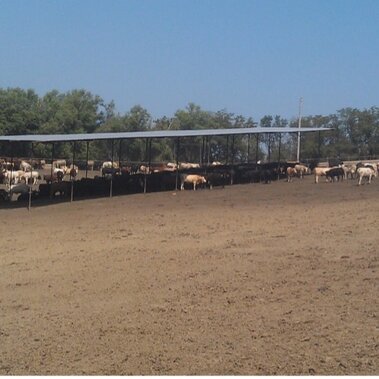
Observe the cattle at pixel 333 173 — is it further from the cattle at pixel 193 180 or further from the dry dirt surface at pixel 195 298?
the dry dirt surface at pixel 195 298

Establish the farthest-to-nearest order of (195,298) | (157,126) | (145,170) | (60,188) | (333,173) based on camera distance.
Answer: (157,126)
(145,170)
(333,173)
(60,188)
(195,298)

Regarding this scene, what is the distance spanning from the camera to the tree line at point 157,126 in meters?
67.3

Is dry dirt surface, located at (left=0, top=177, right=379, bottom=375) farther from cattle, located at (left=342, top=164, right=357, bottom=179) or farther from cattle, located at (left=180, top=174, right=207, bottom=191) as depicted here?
cattle, located at (left=342, top=164, right=357, bottom=179)

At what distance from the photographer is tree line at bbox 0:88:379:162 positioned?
67312 mm

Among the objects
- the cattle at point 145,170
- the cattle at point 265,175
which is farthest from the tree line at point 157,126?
the cattle at point 265,175

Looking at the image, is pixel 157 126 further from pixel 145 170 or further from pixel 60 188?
pixel 60 188

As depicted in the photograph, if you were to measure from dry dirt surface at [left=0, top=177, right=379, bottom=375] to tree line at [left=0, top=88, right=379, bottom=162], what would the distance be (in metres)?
51.7

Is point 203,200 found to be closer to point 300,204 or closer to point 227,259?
point 300,204

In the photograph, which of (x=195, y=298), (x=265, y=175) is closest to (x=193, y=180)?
(x=265, y=175)

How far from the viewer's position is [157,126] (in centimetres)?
8506

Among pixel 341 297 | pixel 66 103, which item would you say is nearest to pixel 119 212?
pixel 341 297

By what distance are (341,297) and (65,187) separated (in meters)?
22.2

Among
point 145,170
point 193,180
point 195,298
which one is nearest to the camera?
point 195,298

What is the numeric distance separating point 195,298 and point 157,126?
257ft
